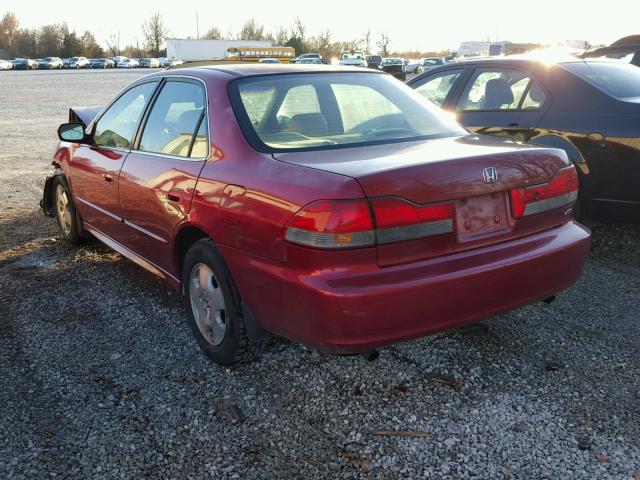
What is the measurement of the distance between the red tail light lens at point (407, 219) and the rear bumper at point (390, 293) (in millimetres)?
130

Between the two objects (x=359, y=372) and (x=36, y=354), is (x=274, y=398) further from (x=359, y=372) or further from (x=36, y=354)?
(x=36, y=354)

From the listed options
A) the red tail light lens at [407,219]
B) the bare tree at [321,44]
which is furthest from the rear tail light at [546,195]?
the bare tree at [321,44]

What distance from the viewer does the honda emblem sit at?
2822 mm

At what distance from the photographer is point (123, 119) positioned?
4.55m

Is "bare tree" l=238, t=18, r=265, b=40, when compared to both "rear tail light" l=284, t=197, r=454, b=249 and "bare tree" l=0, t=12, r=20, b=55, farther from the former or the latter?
"rear tail light" l=284, t=197, r=454, b=249

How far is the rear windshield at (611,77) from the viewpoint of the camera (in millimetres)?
5195

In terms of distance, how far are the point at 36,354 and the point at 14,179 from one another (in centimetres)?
641

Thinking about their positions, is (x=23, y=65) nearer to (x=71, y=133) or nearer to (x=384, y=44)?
(x=384, y=44)

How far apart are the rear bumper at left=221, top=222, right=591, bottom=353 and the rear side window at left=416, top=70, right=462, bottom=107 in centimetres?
365

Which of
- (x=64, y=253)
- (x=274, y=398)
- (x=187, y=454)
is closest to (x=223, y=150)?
(x=274, y=398)

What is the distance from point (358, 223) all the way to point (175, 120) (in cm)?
177

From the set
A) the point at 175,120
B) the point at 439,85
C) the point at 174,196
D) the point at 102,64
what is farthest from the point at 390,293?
the point at 102,64

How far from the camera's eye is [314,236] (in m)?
2.62

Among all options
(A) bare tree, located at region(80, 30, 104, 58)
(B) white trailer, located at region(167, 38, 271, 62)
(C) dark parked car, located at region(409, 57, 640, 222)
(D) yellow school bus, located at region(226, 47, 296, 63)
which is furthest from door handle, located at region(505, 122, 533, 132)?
(A) bare tree, located at region(80, 30, 104, 58)
